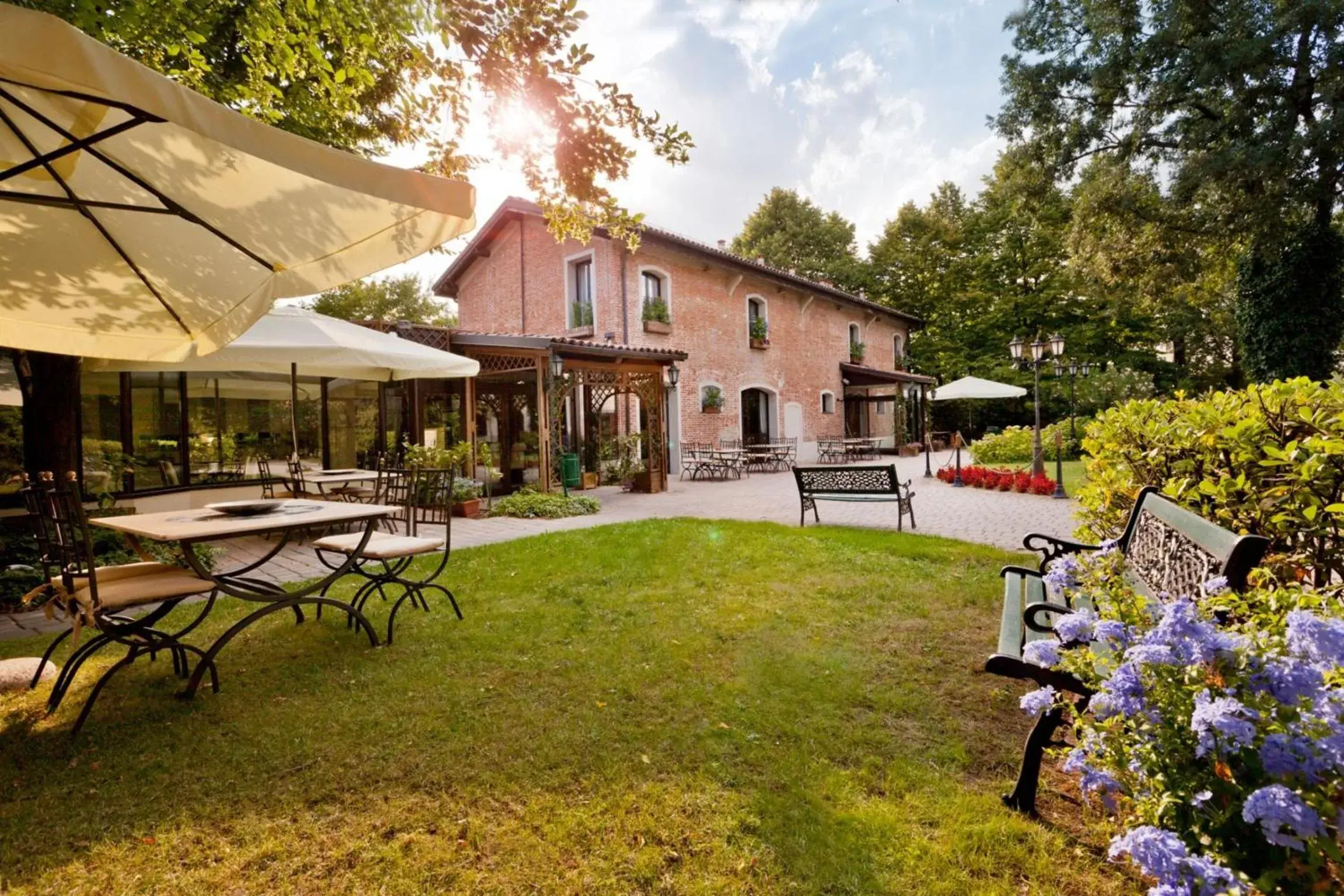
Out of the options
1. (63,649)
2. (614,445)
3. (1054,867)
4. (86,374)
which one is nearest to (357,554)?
(63,649)

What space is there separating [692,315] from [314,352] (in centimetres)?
1142

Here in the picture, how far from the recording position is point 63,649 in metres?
3.66

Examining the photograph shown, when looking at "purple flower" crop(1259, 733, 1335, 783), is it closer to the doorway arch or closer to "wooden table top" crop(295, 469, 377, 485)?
"wooden table top" crop(295, 469, 377, 485)

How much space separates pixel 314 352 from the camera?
19.4 feet

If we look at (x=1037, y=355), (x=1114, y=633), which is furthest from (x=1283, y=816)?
(x=1037, y=355)

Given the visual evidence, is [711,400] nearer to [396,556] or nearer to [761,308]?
[761,308]

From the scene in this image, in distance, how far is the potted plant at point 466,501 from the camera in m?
9.15

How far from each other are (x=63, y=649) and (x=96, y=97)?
3664 mm

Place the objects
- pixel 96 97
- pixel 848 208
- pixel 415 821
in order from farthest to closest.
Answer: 1. pixel 848 208
2. pixel 415 821
3. pixel 96 97

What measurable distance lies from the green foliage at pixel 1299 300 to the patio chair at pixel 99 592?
696 inches

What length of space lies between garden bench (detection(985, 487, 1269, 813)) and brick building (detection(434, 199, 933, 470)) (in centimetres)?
1139

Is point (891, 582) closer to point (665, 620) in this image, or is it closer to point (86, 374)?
point (665, 620)

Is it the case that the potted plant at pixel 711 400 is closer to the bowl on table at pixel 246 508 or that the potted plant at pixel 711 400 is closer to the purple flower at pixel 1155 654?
the bowl on table at pixel 246 508

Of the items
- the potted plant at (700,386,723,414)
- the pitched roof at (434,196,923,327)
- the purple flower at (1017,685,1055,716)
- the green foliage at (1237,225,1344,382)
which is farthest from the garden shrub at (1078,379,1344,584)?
the green foliage at (1237,225,1344,382)
